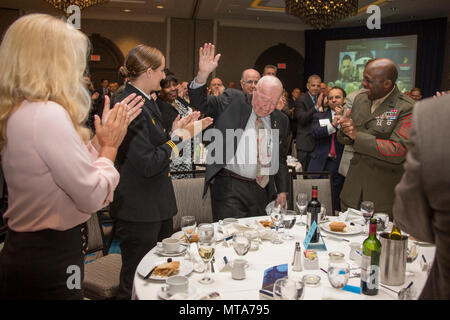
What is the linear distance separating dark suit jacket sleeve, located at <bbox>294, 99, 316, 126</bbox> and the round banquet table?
3644 millimetres

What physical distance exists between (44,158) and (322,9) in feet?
21.6

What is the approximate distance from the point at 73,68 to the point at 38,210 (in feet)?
1.62

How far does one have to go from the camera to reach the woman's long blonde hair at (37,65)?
127 cm

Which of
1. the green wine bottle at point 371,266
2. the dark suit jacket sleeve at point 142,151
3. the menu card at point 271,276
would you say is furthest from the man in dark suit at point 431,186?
the dark suit jacket sleeve at point 142,151

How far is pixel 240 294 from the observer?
149cm

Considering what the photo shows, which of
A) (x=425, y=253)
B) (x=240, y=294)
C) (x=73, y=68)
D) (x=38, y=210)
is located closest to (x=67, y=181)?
(x=38, y=210)

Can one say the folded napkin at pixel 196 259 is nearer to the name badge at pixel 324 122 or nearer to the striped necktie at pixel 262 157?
the striped necktie at pixel 262 157

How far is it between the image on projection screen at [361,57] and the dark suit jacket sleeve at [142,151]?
9.29m

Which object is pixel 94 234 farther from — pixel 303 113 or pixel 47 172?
pixel 303 113

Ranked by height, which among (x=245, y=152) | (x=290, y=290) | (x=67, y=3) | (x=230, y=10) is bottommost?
(x=290, y=290)

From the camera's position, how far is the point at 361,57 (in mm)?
10562

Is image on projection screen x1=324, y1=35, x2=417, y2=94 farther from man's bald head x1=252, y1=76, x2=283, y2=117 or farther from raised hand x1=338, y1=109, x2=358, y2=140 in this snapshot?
man's bald head x1=252, y1=76, x2=283, y2=117

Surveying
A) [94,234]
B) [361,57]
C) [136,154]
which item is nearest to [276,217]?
[136,154]

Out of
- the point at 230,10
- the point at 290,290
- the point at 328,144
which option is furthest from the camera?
the point at 230,10
